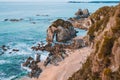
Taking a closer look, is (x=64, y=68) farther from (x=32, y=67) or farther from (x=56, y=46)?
(x=56, y=46)

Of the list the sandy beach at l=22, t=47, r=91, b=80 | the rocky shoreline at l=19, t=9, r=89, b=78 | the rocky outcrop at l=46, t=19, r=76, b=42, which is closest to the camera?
the sandy beach at l=22, t=47, r=91, b=80

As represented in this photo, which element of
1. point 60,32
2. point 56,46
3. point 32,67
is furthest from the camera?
point 60,32

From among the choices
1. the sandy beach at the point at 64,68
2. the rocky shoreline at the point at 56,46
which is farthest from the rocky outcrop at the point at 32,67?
the sandy beach at the point at 64,68

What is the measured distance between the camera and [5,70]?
50.5m

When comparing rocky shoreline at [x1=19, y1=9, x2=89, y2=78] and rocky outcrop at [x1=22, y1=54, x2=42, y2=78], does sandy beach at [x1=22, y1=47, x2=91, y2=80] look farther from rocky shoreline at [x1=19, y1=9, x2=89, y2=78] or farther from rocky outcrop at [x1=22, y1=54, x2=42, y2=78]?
rocky shoreline at [x1=19, y1=9, x2=89, y2=78]

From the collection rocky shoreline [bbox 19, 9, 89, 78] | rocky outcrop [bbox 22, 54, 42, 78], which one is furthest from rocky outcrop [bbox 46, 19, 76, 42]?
rocky outcrop [bbox 22, 54, 42, 78]

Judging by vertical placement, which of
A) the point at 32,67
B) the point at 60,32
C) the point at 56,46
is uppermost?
the point at 32,67

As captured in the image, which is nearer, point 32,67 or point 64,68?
point 64,68

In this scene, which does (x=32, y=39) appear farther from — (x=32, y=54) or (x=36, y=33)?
(x=32, y=54)

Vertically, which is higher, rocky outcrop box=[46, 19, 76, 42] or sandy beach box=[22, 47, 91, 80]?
sandy beach box=[22, 47, 91, 80]

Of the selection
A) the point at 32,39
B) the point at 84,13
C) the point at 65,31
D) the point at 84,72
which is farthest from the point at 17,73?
the point at 84,13

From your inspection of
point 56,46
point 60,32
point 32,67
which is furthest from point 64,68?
point 60,32

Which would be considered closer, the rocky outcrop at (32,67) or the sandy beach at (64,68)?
the sandy beach at (64,68)

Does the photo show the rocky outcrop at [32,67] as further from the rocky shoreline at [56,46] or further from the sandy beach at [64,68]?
the sandy beach at [64,68]
